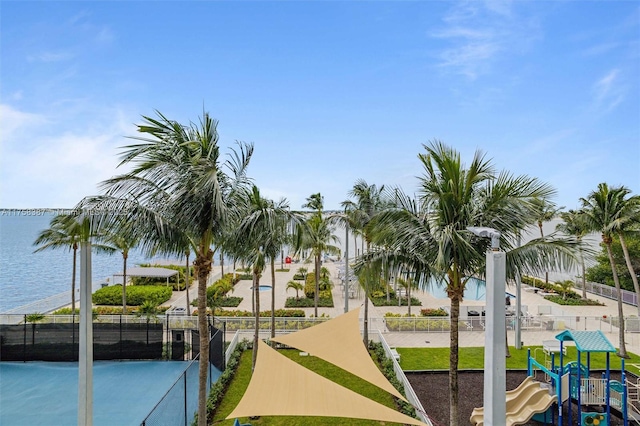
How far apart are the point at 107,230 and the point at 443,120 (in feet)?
41.2

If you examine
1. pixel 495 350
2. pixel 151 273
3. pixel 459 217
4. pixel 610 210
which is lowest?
pixel 151 273

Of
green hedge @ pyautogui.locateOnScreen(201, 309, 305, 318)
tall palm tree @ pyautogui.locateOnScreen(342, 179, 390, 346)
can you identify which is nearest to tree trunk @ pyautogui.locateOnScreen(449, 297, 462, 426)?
tall palm tree @ pyautogui.locateOnScreen(342, 179, 390, 346)

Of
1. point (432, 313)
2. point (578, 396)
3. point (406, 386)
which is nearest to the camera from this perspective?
point (578, 396)

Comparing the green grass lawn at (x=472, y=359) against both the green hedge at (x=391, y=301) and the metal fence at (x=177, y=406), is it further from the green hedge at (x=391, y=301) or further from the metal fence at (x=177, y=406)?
the green hedge at (x=391, y=301)

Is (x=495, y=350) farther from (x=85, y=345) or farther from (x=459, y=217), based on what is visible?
(x=85, y=345)

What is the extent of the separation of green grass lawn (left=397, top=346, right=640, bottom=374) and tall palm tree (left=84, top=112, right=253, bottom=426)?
9.03m

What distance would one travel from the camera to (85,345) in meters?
5.54

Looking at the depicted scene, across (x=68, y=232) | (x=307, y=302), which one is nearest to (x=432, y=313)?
(x=307, y=302)

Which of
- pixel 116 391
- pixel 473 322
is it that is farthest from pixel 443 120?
pixel 116 391

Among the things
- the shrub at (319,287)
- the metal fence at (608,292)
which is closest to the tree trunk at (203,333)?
the shrub at (319,287)

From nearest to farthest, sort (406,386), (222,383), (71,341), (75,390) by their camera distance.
→ (406,386), (222,383), (75,390), (71,341)

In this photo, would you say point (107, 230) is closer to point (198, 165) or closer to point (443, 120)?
point (198, 165)

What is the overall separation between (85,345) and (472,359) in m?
13.5

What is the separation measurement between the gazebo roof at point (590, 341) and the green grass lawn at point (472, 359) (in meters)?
4.43
